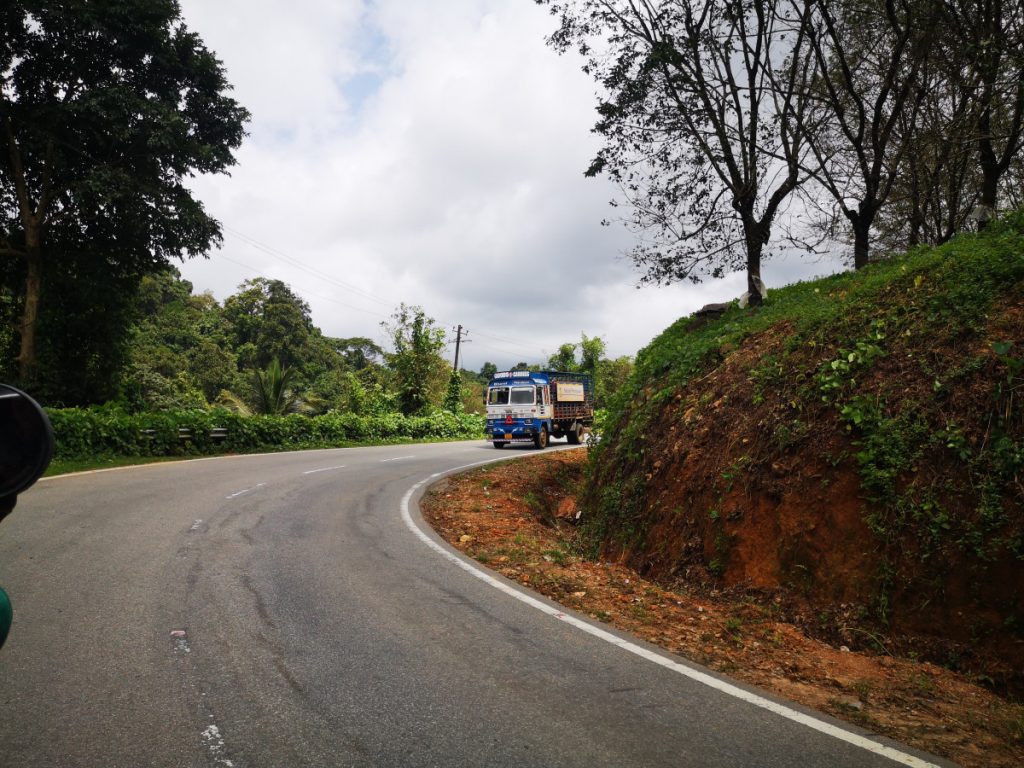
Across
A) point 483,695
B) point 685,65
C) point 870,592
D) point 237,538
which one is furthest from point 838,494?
point 685,65

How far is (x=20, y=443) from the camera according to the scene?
5.07 ft

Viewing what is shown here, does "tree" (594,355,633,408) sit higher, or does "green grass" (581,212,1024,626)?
"tree" (594,355,633,408)

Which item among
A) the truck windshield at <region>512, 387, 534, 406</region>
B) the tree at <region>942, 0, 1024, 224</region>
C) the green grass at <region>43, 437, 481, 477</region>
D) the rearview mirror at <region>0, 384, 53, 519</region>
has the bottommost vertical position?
→ the green grass at <region>43, 437, 481, 477</region>

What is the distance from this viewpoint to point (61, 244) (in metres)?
21.7

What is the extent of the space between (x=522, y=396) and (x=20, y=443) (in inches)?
990

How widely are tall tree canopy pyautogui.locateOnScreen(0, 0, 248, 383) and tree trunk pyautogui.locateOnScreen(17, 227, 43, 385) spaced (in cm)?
3

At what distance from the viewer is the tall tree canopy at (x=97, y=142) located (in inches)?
754

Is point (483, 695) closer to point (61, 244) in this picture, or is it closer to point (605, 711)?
point (605, 711)

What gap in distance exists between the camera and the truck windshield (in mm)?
26547

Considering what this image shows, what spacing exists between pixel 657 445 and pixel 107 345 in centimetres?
2175

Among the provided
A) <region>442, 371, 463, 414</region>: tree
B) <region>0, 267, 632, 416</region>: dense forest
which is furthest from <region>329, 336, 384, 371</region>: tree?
<region>442, 371, 463, 414</region>: tree

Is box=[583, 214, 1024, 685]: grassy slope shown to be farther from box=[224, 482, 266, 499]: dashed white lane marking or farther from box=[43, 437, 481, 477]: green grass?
box=[43, 437, 481, 477]: green grass

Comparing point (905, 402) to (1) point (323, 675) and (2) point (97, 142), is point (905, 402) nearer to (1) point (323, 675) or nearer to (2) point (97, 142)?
(1) point (323, 675)

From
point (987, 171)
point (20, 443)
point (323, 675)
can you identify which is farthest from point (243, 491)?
point (987, 171)
